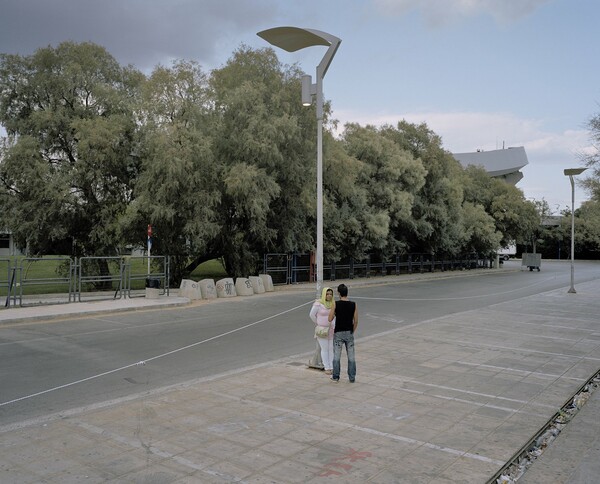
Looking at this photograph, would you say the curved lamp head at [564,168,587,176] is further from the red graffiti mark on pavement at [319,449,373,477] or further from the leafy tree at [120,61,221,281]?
the red graffiti mark on pavement at [319,449,373,477]

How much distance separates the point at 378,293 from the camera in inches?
1042

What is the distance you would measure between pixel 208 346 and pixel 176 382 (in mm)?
3227

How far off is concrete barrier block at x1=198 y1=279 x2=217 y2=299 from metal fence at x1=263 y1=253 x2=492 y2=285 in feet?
18.9

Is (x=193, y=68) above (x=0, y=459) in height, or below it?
above

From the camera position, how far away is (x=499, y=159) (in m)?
106

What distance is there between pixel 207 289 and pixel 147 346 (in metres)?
11.1

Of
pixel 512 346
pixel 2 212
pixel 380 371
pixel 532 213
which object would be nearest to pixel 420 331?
pixel 512 346

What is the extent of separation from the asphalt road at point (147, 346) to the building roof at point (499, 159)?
89.4m

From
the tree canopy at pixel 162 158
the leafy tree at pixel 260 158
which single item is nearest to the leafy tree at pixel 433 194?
the tree canopy at pixel 162 158

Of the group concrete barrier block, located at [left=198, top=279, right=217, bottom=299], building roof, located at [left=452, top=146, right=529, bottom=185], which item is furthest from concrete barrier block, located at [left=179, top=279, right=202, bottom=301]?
building roof, located at [left=452, top=146, right=529, bottom=185]

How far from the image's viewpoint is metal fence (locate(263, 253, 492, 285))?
30109 millimetres

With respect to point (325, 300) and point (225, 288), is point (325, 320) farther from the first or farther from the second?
point (225, 288)

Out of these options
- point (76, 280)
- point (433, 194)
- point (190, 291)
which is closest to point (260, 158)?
point (190, 291)

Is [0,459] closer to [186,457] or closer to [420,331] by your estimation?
[186,457]
